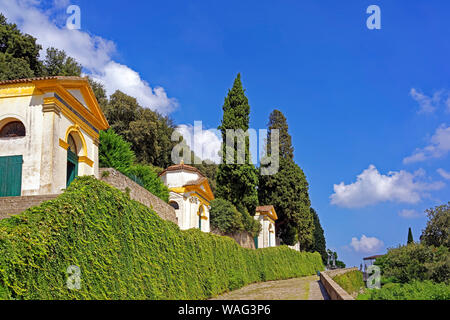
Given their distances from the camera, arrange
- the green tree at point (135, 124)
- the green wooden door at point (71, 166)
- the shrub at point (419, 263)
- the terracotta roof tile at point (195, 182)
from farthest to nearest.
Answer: the green tree at point (135, 124) < the shrub at point (419, 263) < the terracotta roof tile at point (195, 182) < the green wooden door at point (71, 166)

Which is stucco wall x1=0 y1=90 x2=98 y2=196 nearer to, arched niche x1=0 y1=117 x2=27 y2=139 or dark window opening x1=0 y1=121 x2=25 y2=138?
arched niche x1=0 y1=117 x2=27 y2=139

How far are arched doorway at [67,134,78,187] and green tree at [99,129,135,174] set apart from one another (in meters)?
3.56

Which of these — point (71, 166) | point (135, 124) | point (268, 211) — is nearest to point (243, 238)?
point (268, 211)

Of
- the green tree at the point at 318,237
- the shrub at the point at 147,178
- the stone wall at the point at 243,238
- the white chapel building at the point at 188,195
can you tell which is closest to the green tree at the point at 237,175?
the stone wall at the point at 243,238

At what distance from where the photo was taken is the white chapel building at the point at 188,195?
25125 millimetres

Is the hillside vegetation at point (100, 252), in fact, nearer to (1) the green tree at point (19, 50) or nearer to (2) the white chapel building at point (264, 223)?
(2) the white chapel building at point (264, 223)

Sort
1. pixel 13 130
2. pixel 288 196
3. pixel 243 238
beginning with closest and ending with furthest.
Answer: pixel 13 130 → pixel 243 238 → pixel 288 196

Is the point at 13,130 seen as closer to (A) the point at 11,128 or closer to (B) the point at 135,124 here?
(A) the point at 11,128

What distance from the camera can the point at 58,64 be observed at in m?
38.1

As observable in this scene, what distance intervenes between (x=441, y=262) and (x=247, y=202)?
13.9m

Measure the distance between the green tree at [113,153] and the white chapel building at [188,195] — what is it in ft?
14.9

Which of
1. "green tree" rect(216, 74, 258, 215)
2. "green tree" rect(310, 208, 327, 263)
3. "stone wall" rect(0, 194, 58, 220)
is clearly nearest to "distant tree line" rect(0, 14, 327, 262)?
"green tree" rect(216, 74, 258, 215)

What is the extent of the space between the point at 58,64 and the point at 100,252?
111ft
